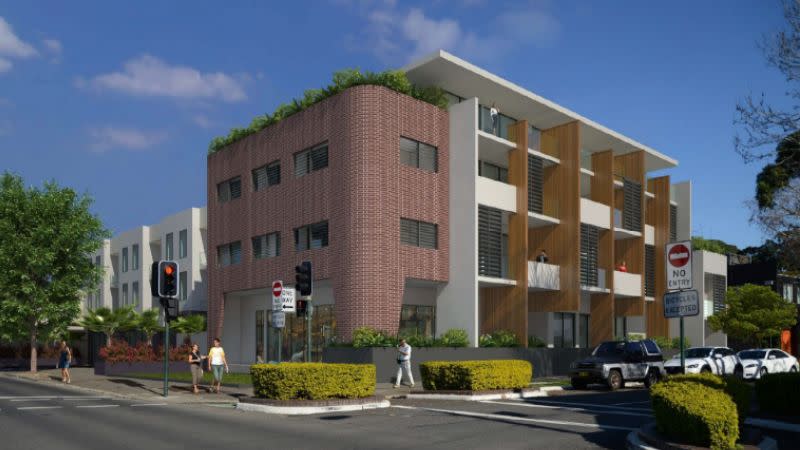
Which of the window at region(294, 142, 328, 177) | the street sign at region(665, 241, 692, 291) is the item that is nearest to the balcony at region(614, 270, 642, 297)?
the window at region(294, 142, 328, 177)

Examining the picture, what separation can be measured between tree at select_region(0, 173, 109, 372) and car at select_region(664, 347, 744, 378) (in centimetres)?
3346

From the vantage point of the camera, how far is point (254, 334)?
42.9 metres

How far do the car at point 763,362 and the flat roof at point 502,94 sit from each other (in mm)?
14664

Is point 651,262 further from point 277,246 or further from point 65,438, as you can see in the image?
point 65,438

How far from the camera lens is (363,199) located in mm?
32156

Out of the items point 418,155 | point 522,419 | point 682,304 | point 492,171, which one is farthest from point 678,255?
point 492,171

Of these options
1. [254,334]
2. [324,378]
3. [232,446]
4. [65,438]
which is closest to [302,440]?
[232,446]

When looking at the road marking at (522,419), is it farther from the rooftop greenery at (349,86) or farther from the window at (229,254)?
the window at (229,254)

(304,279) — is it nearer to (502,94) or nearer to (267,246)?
(267,246)

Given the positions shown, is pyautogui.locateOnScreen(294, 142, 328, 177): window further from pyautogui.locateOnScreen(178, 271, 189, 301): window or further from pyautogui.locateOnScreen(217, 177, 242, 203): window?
pyautogui.locateOnScreen(178, 271, 189, 301): window

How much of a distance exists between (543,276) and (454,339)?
25.0 ft

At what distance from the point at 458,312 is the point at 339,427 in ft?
61.4

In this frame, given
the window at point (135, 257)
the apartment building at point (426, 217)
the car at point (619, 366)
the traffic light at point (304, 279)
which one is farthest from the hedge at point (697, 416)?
the window at point (135, 257)

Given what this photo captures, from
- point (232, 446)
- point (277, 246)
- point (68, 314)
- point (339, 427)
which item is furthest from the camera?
point (68, 314)
